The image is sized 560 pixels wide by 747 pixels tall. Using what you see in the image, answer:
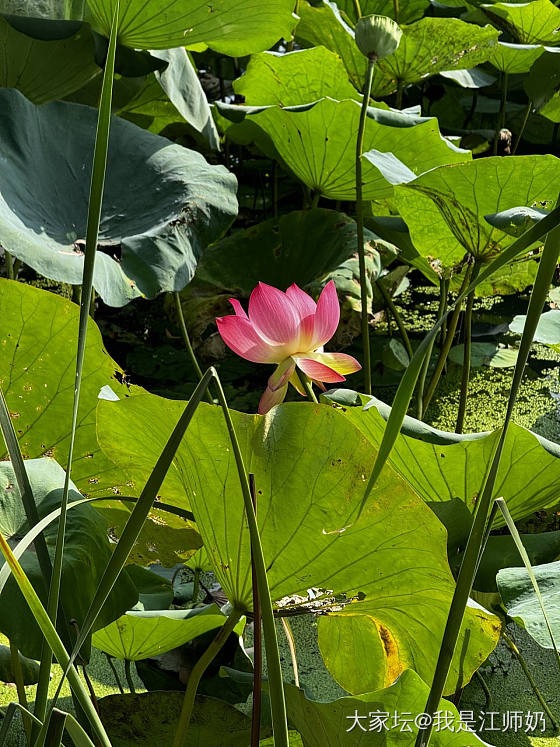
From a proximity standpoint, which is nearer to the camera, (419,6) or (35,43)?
(35,43)

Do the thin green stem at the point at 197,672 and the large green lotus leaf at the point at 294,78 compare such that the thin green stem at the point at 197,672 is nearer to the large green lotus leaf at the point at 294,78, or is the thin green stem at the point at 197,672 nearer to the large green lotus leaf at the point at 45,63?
the large green lotus leaf at the point at 45,63

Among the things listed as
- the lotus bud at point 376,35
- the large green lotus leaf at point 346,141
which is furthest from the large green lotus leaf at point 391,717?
the large green lotus leaf at point 346,141

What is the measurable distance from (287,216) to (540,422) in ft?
2.23

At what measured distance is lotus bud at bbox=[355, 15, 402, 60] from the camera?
1.04 m

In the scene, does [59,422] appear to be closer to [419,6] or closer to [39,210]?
[39,210]

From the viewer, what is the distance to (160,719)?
2.26 feet

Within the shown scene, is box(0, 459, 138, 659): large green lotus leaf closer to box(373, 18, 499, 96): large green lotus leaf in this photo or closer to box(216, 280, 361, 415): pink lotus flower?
box(216, 280, 361, 415): pink lotus flower

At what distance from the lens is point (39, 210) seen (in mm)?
1159

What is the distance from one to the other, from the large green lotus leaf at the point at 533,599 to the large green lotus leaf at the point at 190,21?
38.1 inches

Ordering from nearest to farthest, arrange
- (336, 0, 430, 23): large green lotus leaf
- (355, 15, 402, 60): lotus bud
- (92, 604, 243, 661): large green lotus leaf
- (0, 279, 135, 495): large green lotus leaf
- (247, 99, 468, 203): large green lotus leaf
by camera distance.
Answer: (92, 604, 243, 661): large green lotus leaf → (0, 279, 135, 495): large green lotus leaf → (355, 15, 402, 60): lotus bud → (247, 99, 468, 203): large green lotus leaf → (336, 0, 430, 23): large green lotus leaf

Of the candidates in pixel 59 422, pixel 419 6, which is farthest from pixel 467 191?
pixel 419 6

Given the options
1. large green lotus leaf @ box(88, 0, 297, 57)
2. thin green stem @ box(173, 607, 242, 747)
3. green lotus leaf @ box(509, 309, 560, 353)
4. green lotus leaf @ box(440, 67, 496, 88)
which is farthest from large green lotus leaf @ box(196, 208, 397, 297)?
thin green stem @ box(173, 607, 242, 747)

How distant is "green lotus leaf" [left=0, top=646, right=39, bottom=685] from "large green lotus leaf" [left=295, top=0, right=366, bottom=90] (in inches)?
58.2

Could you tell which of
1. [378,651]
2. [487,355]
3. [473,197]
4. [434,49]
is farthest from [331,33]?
[378,651]
